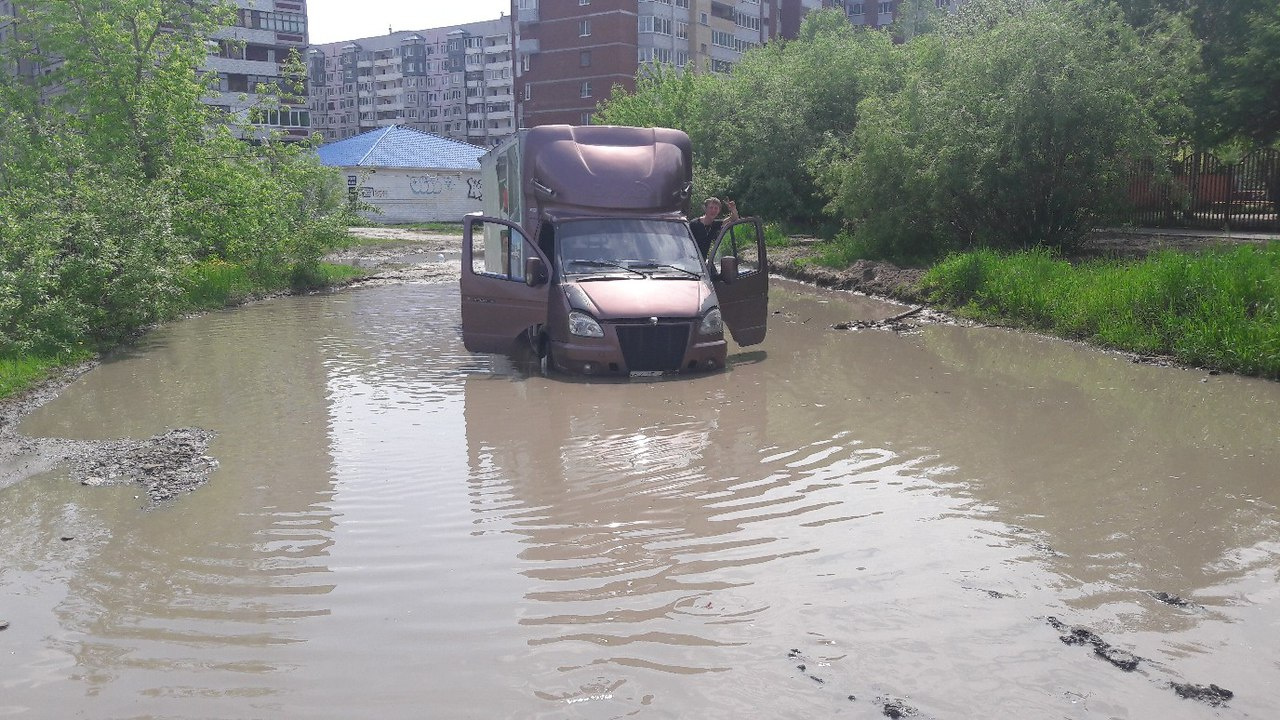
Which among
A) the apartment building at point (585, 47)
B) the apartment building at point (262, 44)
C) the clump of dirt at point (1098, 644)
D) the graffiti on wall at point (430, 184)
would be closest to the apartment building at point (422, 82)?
the apartment building at point (262, 44)

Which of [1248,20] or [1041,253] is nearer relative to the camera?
[1041,253]

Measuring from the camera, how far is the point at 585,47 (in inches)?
3100

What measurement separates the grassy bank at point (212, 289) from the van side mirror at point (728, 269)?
7.74 metres

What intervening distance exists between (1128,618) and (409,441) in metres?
5.80

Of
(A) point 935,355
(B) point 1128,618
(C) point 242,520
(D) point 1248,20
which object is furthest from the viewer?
(D) point 1248,20

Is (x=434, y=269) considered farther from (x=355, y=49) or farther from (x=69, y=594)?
(x=355, y=49)

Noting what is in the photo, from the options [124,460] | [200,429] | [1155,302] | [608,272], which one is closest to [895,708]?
[124,460]

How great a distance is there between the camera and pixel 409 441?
9094mm

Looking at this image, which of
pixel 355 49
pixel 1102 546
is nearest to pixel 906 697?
pixel 1102 546

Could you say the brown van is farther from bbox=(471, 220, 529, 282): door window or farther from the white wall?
the white wall

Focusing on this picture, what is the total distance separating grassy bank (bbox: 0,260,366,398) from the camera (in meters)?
12.0

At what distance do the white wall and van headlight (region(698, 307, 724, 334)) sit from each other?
183 feet

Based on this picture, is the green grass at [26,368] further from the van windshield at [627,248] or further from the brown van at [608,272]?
the van windshield at [627,248]

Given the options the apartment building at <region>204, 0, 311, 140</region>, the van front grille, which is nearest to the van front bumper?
the van front grille
